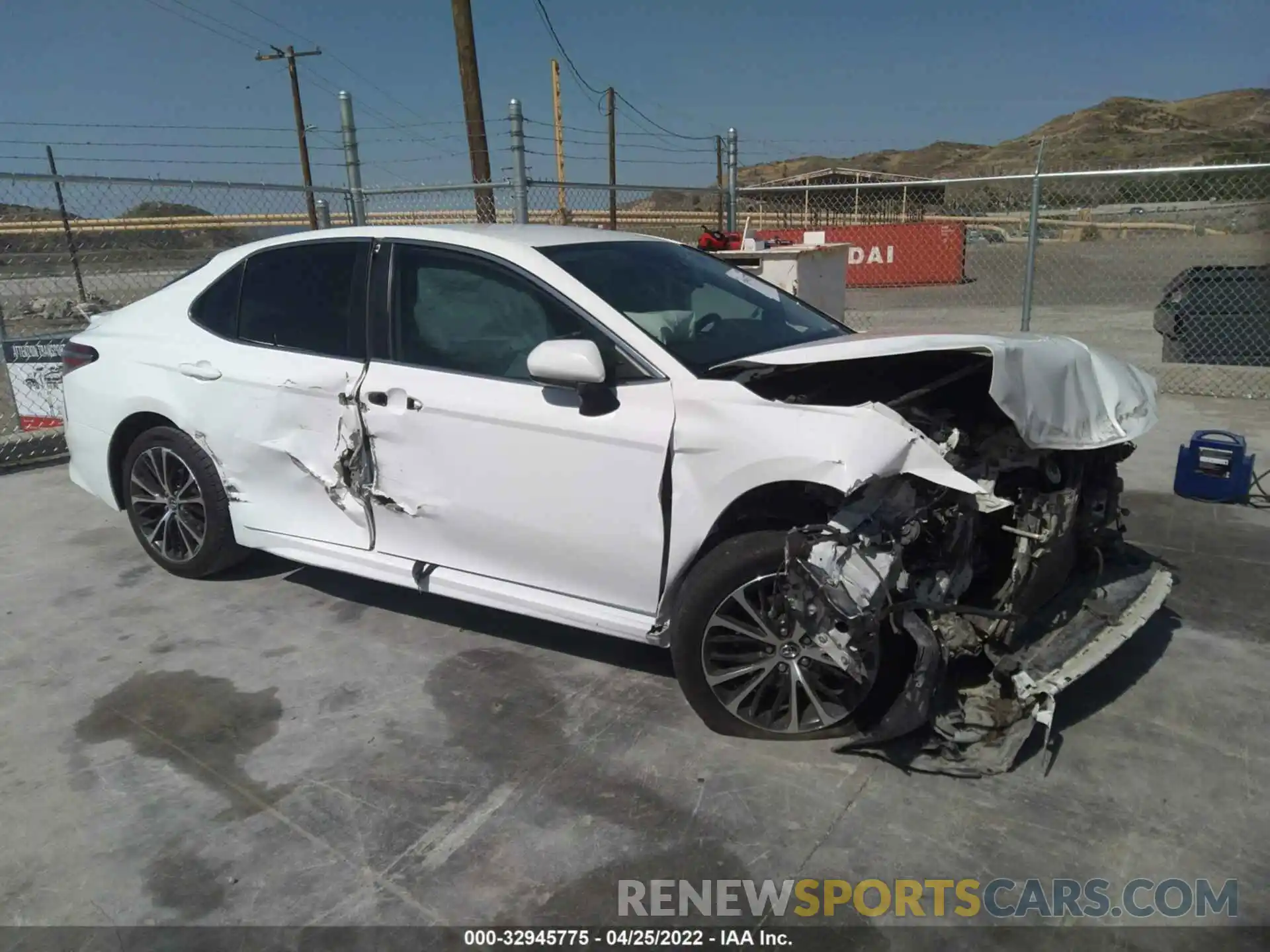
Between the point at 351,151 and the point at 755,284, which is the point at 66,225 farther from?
the point at 755,284

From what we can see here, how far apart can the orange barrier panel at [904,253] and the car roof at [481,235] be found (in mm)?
17207

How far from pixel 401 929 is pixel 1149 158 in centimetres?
6551

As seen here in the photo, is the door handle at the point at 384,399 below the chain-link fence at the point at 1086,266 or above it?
above

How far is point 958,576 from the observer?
114 inches

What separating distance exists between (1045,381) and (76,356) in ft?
15.2

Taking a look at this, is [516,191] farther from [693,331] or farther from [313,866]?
[313,866]

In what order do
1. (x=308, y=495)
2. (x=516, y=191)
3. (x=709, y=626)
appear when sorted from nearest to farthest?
(x=709, y=626) < (x=308, y=495) < (x=516, y=191)

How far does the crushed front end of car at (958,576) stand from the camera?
107 inches

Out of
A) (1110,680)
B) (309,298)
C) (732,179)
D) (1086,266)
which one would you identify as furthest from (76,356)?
(1086,266)

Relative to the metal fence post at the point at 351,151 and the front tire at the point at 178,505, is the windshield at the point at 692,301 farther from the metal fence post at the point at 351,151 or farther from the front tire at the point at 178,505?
the metal fence post at the point at 351,151

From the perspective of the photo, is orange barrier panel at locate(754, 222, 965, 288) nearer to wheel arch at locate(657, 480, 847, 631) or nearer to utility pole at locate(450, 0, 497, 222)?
utility pole at locate(450, 0, 497, 222)

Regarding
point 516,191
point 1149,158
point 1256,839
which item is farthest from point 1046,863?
point 1149,158

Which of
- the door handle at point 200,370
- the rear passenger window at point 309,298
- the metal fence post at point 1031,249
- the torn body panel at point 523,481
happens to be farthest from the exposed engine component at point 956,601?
the metal fence post at point 1031,249

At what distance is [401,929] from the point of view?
Answer: 2.32 m
